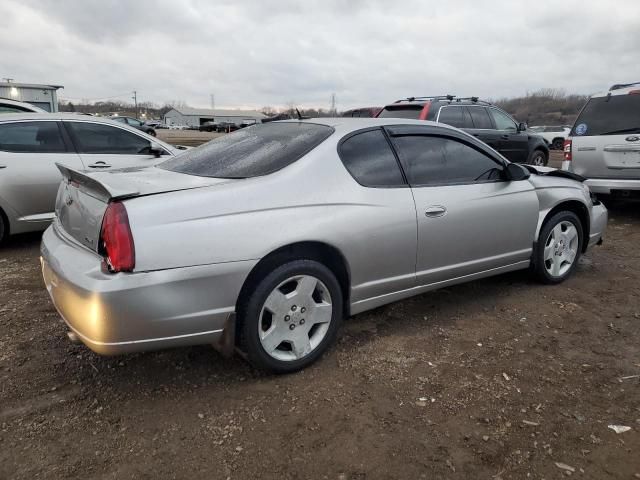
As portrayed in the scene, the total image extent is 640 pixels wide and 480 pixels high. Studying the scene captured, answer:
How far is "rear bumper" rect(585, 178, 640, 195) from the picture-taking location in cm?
644

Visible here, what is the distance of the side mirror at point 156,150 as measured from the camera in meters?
5.99

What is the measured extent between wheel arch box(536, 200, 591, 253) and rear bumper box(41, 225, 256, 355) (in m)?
2.89

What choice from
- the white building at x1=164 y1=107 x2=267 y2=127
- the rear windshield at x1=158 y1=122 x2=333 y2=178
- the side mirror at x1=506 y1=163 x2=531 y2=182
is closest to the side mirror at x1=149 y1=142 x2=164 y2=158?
the rear windshield at x1=158 y1=122 x2=333 y2=178

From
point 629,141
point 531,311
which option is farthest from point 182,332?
point 629,141

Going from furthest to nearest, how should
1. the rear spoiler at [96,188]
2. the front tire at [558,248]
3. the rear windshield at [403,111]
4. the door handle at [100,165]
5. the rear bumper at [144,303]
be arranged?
1. the rear windshield at [403,111]
2. the door handle at [100,165]
3. the front tire at [558,248]
4. the rear spoiler at [96,188]
5. the rear bumper at [144,303]

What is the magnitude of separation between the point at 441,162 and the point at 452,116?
539 cm

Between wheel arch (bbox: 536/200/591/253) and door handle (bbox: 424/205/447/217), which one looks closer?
door handle (bbox: 424/205/447/217)

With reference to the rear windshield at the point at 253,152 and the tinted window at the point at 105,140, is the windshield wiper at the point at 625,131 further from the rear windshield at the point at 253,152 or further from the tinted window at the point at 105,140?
the tinted window at the point at 105,140

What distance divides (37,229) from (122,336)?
12.4ft

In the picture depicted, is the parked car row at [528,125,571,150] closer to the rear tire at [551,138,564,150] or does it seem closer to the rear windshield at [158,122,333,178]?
the rear tire at [551,138,564,150]

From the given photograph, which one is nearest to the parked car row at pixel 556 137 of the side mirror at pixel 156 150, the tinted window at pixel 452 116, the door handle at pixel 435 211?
the tinted window at pixel 452 116

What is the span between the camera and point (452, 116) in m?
8.63

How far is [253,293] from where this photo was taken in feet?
8.84

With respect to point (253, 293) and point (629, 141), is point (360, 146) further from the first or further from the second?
point (629, 141)
